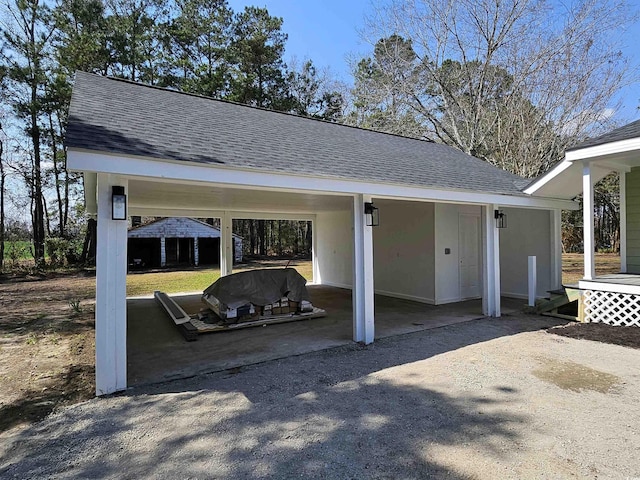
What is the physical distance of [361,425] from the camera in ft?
10.6

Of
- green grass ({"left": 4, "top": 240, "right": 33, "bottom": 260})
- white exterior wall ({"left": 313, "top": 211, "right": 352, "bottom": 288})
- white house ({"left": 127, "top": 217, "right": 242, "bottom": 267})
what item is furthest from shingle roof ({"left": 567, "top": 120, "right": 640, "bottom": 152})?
green grass ({"left": 4, "top": 240, "right": 33, "bottom": 260})

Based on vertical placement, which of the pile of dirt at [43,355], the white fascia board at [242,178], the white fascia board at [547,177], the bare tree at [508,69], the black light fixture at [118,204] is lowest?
the pile of dirt at [43,355]

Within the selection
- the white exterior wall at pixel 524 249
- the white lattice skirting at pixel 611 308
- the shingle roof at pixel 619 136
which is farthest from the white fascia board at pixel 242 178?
the white exterior wall at pixel 524 249

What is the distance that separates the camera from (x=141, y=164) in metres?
3.93

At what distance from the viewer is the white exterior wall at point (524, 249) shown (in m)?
9.26

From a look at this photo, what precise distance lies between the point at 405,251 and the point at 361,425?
23.8ft

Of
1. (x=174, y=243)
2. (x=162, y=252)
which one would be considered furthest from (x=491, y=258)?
(x=174, y=243)

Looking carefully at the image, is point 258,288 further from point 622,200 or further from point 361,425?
point 622,200

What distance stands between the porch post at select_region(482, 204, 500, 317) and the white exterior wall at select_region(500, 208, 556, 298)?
2584mm

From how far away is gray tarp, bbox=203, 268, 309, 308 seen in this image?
716 centimetres

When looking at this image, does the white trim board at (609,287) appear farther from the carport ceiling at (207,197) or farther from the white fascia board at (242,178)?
the carport ceiling at (207,197)

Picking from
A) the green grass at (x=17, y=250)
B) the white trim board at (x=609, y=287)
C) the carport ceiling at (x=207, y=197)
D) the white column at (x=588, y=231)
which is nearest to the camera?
the carport ceiling at (x=207, y=197)

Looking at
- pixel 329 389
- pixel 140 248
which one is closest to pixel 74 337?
pixel 329 389

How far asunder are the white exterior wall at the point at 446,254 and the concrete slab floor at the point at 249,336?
43cm
